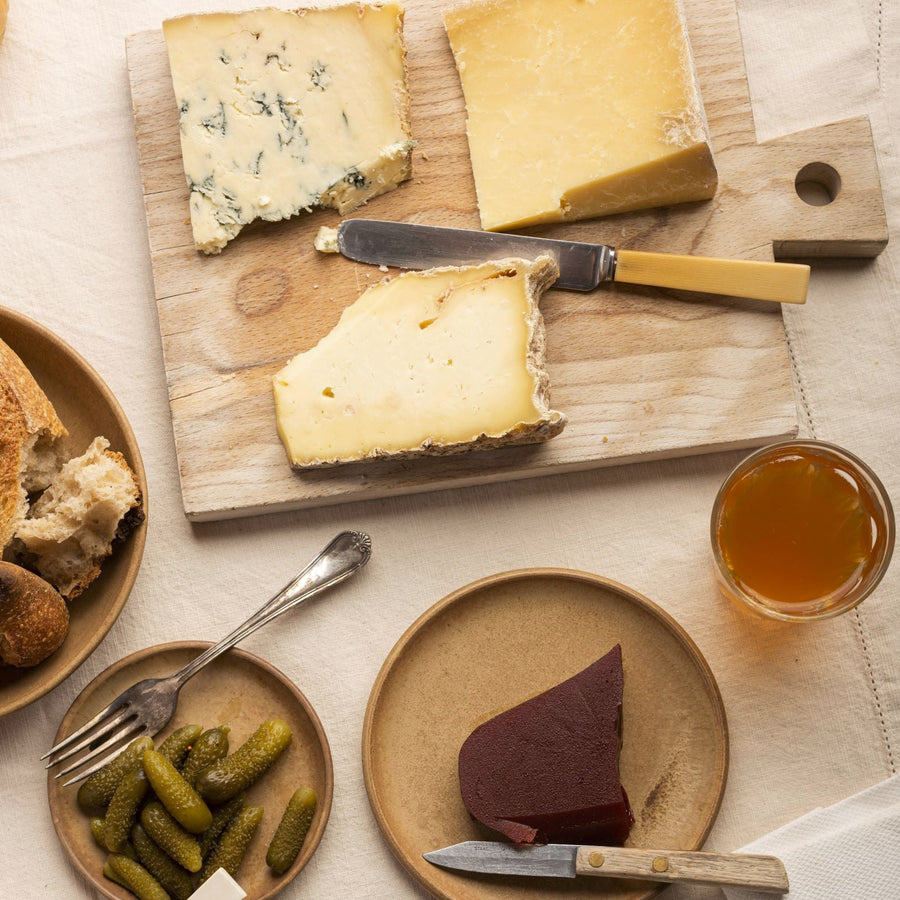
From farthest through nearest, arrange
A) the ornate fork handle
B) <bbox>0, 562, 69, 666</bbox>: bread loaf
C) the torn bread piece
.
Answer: the ornate fork handle < the torn bread piece < <bbox>0, 562, 69, 666</bbox>: bread loaf

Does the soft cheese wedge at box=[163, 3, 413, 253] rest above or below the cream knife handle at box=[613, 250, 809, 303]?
above

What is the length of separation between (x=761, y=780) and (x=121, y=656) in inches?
47.2

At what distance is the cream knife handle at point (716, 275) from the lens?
171cm

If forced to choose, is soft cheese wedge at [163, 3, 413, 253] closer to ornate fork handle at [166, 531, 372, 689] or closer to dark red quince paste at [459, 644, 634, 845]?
ornate fork handle at [166, 531, 372, 689]

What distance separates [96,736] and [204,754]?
0.20 m

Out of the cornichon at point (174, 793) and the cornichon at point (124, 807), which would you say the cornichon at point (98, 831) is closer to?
the cornichon at point (124, 807)

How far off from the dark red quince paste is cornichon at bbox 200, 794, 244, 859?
0.40m

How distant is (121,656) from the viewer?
1792 mm

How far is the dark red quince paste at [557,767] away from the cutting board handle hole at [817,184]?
955 mm

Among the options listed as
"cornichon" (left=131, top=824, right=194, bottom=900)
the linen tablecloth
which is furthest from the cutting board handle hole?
"cornichon" (left=131, top=824, right=194, bottom=900)

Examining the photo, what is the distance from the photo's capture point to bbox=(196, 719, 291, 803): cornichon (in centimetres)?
163

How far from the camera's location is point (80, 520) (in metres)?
1.61

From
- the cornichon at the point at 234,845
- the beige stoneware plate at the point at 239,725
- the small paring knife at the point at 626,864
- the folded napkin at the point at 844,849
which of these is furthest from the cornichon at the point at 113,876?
the folded napkin at the point at 844,849

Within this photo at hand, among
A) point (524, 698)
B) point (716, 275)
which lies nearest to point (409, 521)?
point (524, 698)
